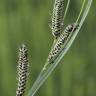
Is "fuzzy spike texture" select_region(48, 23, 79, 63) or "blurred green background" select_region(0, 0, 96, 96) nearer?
"fuzzy spike texture" select_region(48, 23, 79, 63)

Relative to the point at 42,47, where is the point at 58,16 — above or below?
above

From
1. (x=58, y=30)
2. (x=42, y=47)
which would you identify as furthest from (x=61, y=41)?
(x=42, y=47)

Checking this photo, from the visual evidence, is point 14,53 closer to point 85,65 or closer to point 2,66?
point 2,66

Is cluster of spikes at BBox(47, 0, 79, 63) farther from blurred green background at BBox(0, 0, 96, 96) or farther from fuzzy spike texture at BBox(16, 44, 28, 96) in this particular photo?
blurred green background at BBox(0, 0, 96, 96)

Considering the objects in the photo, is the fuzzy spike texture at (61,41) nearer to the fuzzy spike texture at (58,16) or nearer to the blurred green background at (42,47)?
the fuzzy spike texture at (58,16)

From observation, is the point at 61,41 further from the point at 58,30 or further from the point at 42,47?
the point at 42,47

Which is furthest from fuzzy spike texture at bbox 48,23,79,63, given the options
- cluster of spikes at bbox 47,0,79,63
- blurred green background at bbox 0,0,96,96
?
blurred green background at bbox 0,0,96,96

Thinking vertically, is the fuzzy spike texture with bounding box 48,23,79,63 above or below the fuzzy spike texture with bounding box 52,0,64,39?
below
